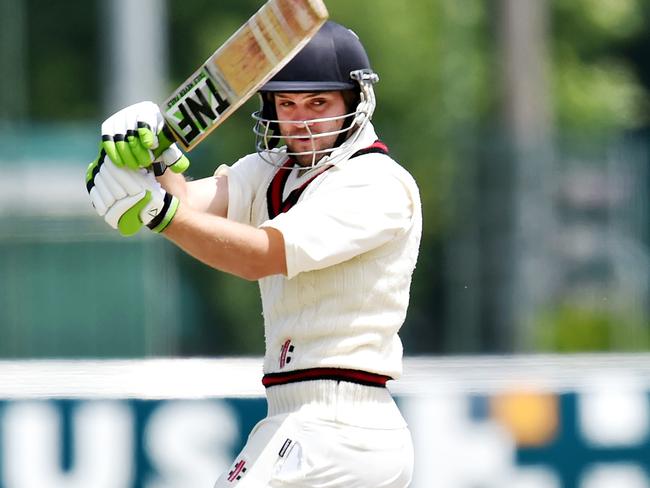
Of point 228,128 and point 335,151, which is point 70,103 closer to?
point 228,128

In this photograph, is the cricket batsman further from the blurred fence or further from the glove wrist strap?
the blurred fence

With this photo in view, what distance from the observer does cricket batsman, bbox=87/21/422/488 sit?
12.6 feet

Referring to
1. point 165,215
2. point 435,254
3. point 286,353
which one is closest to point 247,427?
point 286,353

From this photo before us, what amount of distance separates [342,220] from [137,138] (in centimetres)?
50

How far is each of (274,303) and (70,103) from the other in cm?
1504

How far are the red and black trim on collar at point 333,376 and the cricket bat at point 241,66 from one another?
0.58 meters

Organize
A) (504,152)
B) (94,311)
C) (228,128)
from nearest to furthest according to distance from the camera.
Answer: (94,311)
(504,152)
(228,128)

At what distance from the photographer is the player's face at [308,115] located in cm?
397

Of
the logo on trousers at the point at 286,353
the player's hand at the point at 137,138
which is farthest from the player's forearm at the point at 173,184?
the logo on trousers at the point at 286,353

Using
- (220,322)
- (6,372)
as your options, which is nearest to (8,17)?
(220,322)

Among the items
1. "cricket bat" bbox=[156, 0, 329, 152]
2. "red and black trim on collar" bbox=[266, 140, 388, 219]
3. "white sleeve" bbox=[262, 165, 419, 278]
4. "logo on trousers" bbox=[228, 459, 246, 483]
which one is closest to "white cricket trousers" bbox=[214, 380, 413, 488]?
"logo on trousers" bbox=[228, 459, 246, 483]

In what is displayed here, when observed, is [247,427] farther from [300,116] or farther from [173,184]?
[300,116]

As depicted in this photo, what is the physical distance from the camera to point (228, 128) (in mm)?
16500

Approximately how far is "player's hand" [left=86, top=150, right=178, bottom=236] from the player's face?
1.24ft
